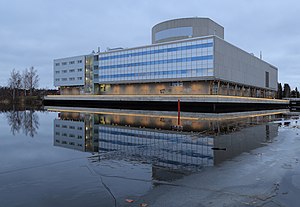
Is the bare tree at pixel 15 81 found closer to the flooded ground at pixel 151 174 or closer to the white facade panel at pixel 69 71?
the white facade panel at pixel 69 71

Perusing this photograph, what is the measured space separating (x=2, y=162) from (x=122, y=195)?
22.2 ft

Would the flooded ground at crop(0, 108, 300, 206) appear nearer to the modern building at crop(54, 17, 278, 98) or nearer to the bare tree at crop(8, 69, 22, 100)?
the modern building at crop(54, 17, 278, 98)

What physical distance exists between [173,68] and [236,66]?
924 inches

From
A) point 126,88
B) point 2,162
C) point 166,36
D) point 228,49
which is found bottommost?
point 2,162

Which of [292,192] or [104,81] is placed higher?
[104,81]

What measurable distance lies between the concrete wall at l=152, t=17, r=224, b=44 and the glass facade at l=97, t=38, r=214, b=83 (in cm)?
1251

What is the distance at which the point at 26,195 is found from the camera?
6.84m

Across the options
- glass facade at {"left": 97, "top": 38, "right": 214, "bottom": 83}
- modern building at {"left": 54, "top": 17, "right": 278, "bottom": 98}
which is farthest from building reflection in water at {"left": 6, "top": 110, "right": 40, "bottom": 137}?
modern building at {"left": 54, "top": 17, "right": 278, "bottom": 98}

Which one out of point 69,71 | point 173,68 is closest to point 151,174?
point 173,68

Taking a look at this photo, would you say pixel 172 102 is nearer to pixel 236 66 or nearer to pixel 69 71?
pixel 236 66

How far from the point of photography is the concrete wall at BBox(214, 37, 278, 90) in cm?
7631

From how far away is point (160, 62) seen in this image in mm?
84750

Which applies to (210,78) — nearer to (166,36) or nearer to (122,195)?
(166,36)

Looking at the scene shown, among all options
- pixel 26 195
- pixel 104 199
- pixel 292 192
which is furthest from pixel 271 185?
pixel 26 195
